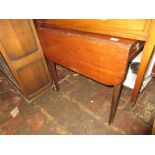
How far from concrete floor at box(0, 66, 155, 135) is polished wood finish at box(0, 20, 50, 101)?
25cm

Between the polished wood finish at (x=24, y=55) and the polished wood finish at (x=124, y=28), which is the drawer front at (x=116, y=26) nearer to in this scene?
the polished wood finish at (x=124, y=28)

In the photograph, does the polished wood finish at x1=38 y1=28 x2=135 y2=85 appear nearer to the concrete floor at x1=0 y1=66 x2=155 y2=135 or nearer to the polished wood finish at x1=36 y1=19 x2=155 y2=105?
the polished wood finish at x1=36 y1=19 x2=155 y2=105

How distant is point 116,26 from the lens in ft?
3.40

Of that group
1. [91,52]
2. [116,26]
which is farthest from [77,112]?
[116,26]

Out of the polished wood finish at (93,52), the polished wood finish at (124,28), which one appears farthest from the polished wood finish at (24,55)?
the polished wood finish at (124,28)

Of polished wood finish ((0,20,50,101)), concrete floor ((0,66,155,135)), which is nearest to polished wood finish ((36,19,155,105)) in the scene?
polished wood finish ((0,20,50,101))

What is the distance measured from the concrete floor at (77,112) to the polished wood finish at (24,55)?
25 cm

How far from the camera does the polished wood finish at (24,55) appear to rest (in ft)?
4.63

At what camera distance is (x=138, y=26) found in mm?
962

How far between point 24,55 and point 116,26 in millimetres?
1074

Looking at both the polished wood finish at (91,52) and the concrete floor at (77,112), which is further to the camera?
the concrete floor at (77,112)

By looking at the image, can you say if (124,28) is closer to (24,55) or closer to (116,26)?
(116,26)
